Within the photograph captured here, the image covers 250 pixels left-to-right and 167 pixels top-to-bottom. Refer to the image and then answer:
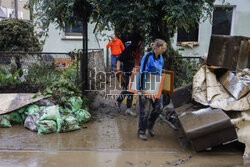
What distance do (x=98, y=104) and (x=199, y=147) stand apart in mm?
3370

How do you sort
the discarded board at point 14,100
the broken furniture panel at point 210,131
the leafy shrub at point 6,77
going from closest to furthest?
the broken furniture panel at point 210,131
the discarded board at point 14,100
the leafy shrub at point 6,77

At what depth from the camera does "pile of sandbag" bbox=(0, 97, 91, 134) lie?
16.4ft

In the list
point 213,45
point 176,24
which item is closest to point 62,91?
point 176,24

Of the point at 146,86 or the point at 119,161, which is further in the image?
the point at 146,86

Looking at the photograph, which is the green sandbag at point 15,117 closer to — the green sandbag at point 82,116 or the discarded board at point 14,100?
the discarded board at point 14,100

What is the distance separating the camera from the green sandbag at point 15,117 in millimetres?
5344

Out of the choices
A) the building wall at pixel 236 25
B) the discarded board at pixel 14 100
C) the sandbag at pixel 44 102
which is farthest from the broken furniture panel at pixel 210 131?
the building wall at pixel 236 25

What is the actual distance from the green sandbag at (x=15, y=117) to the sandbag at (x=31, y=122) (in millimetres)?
300

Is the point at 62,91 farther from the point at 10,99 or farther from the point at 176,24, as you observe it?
the point at 176,24

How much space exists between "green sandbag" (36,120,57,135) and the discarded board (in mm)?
591

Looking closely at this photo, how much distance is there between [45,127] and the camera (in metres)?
4.93

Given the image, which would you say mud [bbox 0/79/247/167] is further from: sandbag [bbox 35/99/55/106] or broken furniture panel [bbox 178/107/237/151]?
sandbag [bbox 35/99/55/106]

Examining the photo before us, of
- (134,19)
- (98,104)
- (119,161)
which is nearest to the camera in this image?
(119,161)

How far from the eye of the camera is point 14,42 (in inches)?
286
